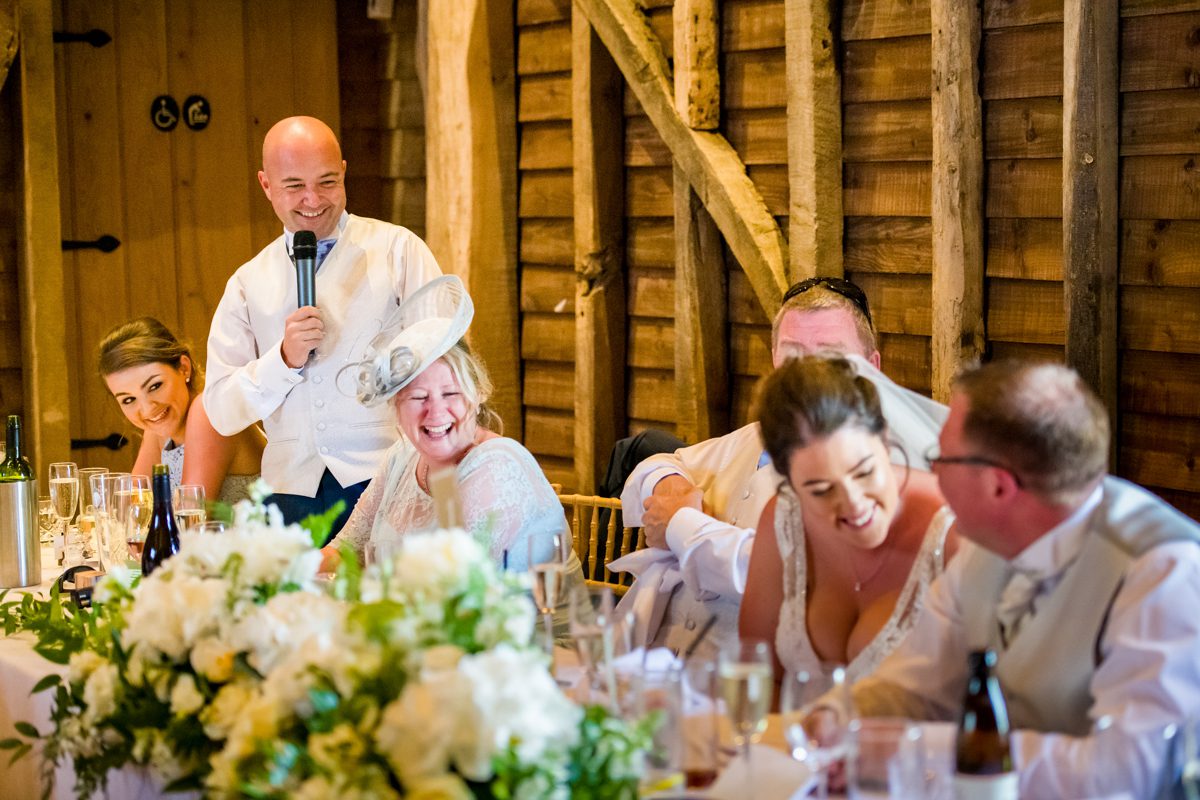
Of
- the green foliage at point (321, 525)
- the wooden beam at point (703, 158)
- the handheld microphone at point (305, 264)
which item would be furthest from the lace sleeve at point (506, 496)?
the wooden beam at point (703, 158)

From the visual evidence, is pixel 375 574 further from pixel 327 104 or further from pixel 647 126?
pixel 327 104

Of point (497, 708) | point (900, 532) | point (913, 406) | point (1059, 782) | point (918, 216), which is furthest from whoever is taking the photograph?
point (918, 216)

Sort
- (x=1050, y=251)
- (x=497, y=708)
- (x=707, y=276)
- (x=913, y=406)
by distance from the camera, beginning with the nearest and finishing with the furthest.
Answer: (x=497, y=708)
(x=913, y=406)
(x=1050, y=251)
(x=707, y=276)

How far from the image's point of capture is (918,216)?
151 inches

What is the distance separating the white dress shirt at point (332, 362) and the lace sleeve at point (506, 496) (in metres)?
0.92

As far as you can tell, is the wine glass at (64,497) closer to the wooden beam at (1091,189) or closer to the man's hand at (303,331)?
the man's hand at (303,331)

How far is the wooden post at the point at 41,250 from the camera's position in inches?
194

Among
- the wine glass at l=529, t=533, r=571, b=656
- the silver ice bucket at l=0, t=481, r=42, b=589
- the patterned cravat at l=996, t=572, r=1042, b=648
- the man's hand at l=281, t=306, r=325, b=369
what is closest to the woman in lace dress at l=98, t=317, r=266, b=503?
the man's hand at l=281, t=306, r=325, b=369

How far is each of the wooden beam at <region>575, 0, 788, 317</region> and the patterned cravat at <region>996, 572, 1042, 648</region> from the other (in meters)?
2.17

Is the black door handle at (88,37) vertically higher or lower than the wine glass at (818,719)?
higher

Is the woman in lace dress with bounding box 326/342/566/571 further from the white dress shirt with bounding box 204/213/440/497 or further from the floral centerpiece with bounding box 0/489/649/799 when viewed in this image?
the floral centerpiece with bounding box 0/489/649/799

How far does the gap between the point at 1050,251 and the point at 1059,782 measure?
2.04 metres

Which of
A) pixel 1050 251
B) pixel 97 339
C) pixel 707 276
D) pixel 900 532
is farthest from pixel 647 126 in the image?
pixel 900 532

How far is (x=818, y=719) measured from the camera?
1.63 m
